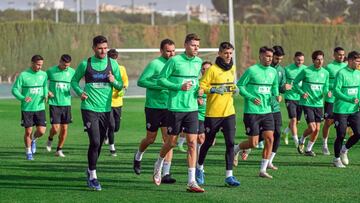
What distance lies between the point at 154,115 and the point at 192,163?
1705 mm

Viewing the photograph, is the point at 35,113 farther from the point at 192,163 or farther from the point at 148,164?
the point at 192,163

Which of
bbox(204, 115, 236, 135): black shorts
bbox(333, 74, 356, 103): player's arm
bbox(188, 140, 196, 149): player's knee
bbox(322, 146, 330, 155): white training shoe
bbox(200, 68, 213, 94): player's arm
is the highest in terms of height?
bbox(200, 68, 213, 94): player's arm

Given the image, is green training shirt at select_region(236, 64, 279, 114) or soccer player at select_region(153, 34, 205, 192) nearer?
soccer player at select_region(153, 34, 205, 192)

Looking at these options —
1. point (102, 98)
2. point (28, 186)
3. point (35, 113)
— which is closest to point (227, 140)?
point (102, 98)

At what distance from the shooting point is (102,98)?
1323 cm

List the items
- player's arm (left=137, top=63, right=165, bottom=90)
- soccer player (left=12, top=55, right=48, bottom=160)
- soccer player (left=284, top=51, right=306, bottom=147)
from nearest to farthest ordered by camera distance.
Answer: player's arm (left=137, top=63, right=165, bottom=90) → soccer player (left=12, top=55, right=48, bottom=160) → soccer player (left=284, top=51, right=306, bottom=147)

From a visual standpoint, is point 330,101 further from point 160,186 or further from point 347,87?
point 160,186

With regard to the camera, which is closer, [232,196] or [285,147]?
[232,196]

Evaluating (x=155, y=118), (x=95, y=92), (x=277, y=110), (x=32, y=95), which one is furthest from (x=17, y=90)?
(x=277, y=110)

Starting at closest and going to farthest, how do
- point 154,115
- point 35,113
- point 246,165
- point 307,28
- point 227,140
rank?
point 227,140 < point 154,115 < point 246,165 < point 35,113 < point 307,28

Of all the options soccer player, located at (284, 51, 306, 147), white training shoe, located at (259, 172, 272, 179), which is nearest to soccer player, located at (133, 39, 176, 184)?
white training shoe, located at (259, 172, 272, 179)

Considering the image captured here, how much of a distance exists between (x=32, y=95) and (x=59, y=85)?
0.93 metres

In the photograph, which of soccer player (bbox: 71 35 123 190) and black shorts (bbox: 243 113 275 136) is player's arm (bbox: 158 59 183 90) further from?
black shorts (bbox: 243 113 275 136)

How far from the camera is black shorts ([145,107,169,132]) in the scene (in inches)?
569
